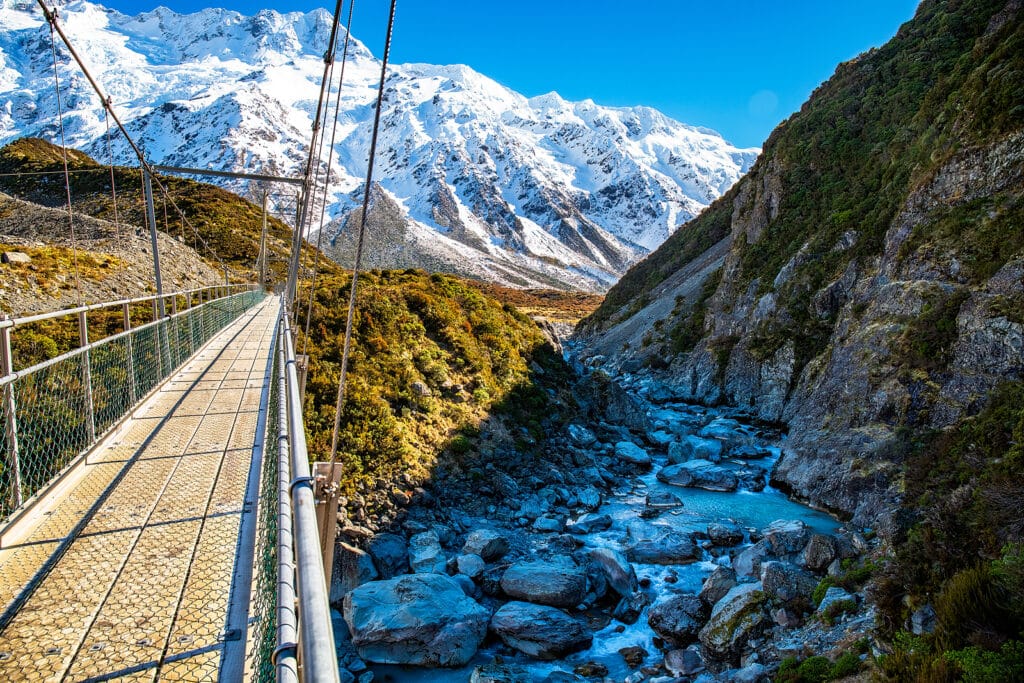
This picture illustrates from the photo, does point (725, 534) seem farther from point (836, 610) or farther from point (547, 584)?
point (547, 584)

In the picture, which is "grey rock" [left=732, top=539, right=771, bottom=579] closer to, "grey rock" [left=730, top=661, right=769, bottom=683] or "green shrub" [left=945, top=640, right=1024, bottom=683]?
"grey rock" [left=730, top=661, right=769, bottom=683]

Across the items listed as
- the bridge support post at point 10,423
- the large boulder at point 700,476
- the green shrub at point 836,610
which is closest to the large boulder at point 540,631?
the green shrub at point 836,610

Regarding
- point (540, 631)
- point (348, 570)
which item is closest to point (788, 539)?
point (540, 631)

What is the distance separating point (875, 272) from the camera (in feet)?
65.5

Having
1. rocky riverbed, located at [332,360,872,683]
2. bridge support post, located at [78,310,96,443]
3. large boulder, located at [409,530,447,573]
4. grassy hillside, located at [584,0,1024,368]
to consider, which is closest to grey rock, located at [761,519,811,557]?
rocky riverbed, located at [332,360,872,683]

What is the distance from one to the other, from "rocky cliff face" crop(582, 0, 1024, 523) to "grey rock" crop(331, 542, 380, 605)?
9.53 m

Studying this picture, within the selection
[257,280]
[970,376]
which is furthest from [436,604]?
[257,280]

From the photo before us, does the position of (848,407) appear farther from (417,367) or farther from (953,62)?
(953,62)

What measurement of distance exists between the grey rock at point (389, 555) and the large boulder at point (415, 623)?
128cm

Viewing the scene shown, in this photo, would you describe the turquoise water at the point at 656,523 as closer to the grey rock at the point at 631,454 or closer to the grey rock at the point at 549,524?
the grey rock at the point at 631,454

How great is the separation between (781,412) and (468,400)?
12.4m

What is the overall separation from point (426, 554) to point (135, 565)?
25.5 ft

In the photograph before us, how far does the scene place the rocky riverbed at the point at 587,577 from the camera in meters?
8.56

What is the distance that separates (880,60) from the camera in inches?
1294
